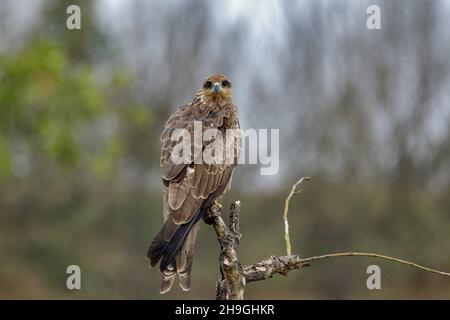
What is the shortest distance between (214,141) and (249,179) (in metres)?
13.3

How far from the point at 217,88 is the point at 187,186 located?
1.65m

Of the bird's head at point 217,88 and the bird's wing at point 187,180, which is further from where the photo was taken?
the bird's head at point 217,88

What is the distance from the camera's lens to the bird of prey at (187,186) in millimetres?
5539

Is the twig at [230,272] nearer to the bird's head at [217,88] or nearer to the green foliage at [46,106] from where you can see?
the bird's head at [217,88]

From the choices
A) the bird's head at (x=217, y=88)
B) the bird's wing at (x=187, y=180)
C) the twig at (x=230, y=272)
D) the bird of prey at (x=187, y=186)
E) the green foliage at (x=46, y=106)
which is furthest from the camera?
the green foliage at (x=46, y=106)

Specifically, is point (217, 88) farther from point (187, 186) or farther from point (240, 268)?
point (240, 268)

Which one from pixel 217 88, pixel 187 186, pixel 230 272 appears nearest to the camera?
pixel 230 272

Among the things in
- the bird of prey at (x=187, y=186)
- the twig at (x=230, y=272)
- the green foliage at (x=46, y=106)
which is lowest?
the twig at (x=230, y=272)

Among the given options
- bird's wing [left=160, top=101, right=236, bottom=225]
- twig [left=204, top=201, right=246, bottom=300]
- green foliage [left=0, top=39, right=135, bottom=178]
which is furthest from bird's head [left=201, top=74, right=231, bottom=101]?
green foliage [left=0, top=39, right=135, bottom=178]

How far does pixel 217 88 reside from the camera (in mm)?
7523

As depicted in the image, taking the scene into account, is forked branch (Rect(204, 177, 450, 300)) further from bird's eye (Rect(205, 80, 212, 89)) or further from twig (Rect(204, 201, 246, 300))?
bird's eye (Rect(205, 80, 212, 89))

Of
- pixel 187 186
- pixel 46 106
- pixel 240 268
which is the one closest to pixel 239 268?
pixel 240 268

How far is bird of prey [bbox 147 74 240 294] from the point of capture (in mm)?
5539

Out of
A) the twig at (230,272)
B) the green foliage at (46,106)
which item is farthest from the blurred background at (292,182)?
the twig at (230,272)
